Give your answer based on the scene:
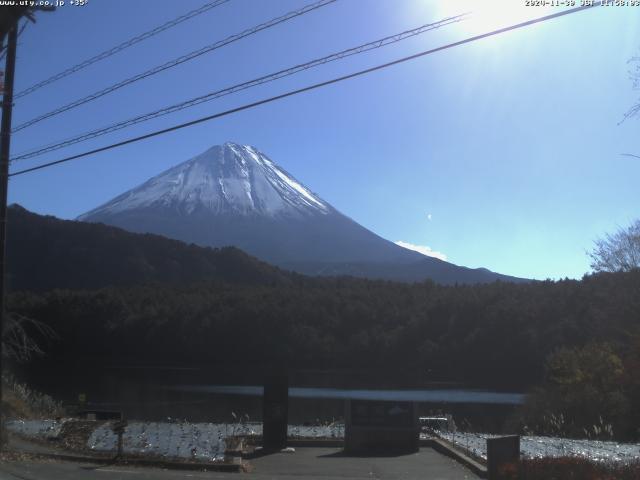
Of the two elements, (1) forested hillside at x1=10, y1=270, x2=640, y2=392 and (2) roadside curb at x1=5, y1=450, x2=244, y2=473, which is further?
(1) forested hillside at x1=10, y1=270, x2=640, y2=392

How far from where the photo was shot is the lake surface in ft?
118

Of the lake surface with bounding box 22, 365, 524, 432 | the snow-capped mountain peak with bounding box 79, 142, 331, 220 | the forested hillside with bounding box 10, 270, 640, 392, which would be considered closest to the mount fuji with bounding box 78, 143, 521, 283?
the snow-capped mountain peak with bounding box 79, 142, 331, 220

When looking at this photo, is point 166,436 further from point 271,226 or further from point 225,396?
point 271,226

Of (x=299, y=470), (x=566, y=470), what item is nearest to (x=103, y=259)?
(x=299, y=470)

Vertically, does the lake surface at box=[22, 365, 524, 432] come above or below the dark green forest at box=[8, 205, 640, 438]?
below

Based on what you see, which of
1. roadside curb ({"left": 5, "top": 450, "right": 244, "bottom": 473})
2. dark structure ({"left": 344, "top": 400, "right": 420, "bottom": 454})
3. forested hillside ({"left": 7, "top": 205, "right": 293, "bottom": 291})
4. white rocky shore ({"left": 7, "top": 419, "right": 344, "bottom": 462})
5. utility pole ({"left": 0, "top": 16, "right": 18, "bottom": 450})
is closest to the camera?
roadside curb ({"left": 5, "top": 450, "right": 244, "bottom": 473})

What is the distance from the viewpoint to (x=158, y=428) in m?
21.0

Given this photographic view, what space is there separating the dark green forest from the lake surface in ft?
28.2

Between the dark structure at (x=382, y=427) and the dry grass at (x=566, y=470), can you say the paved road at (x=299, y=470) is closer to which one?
the dark structure at (x=382, y=427)

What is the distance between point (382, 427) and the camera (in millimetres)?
18703

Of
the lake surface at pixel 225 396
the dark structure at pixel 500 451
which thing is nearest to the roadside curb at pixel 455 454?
the dark structure at pixel 500 451

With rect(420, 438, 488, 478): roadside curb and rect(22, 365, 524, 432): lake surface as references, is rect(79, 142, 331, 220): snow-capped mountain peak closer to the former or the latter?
rect(22, 365, 524, 432): lake surface

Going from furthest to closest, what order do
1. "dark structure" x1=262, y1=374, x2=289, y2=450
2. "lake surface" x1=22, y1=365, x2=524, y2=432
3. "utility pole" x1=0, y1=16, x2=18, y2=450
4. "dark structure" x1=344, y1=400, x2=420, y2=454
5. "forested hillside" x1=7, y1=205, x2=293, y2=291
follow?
"forested hillside" x1=7, y1=205, x2=293, y2=291, "lake surface" x1=22, y1=365, x2=524, y2=432, "dark structure" x1=344, y1=400, x2=420, y2=454, "dark structure" x1=262, y1=374, x2=289, y2=450, "utility pole" x1=0, y1=16, x2=18, y2=450

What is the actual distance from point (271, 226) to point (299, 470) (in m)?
175
